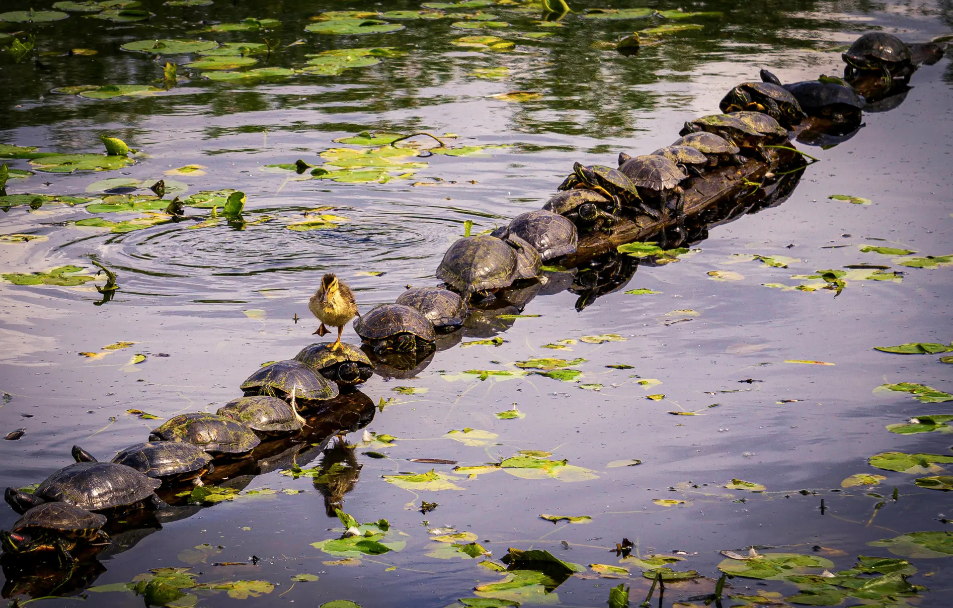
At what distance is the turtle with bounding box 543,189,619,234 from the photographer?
831 centimetres

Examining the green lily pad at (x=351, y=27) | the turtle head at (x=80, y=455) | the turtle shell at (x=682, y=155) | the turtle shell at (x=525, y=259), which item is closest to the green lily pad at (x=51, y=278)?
the turtle head at (x=80, y=455)

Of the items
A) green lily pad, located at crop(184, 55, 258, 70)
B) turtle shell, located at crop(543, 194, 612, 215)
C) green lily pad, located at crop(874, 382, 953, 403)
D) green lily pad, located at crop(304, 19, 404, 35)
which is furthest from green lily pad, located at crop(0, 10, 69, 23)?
green lily pad, located at crop(874, 382, 953, 403)

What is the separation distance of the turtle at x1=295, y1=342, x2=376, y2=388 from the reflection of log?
106 inches

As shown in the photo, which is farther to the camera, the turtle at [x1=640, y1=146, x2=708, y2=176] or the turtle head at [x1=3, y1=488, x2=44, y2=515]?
the turtle at [x1=640, y1=146, x2=708, y2=176]

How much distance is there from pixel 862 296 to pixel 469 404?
3238mm

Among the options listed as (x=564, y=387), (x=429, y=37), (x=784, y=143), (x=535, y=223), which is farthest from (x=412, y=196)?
(x=429, y=37)

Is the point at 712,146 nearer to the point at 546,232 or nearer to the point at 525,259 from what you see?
the point at 546,232

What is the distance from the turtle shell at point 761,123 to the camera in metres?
10.4

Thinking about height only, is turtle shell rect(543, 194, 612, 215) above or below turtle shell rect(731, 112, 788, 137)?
below

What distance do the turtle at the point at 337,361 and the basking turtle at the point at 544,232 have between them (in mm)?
2284

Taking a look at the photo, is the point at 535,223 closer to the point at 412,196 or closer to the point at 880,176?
the point at 412,196

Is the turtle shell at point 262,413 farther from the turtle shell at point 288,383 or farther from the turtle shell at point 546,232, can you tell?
the turtle shell at point 546,232

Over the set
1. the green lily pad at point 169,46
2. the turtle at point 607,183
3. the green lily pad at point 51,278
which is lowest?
the green lily pad at point 51,278

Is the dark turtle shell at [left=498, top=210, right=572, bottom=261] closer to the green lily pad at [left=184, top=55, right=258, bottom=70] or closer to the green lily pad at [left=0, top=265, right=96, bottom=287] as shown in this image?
the green lily pad at [left=0, top=265, right=96, bottom=287]
